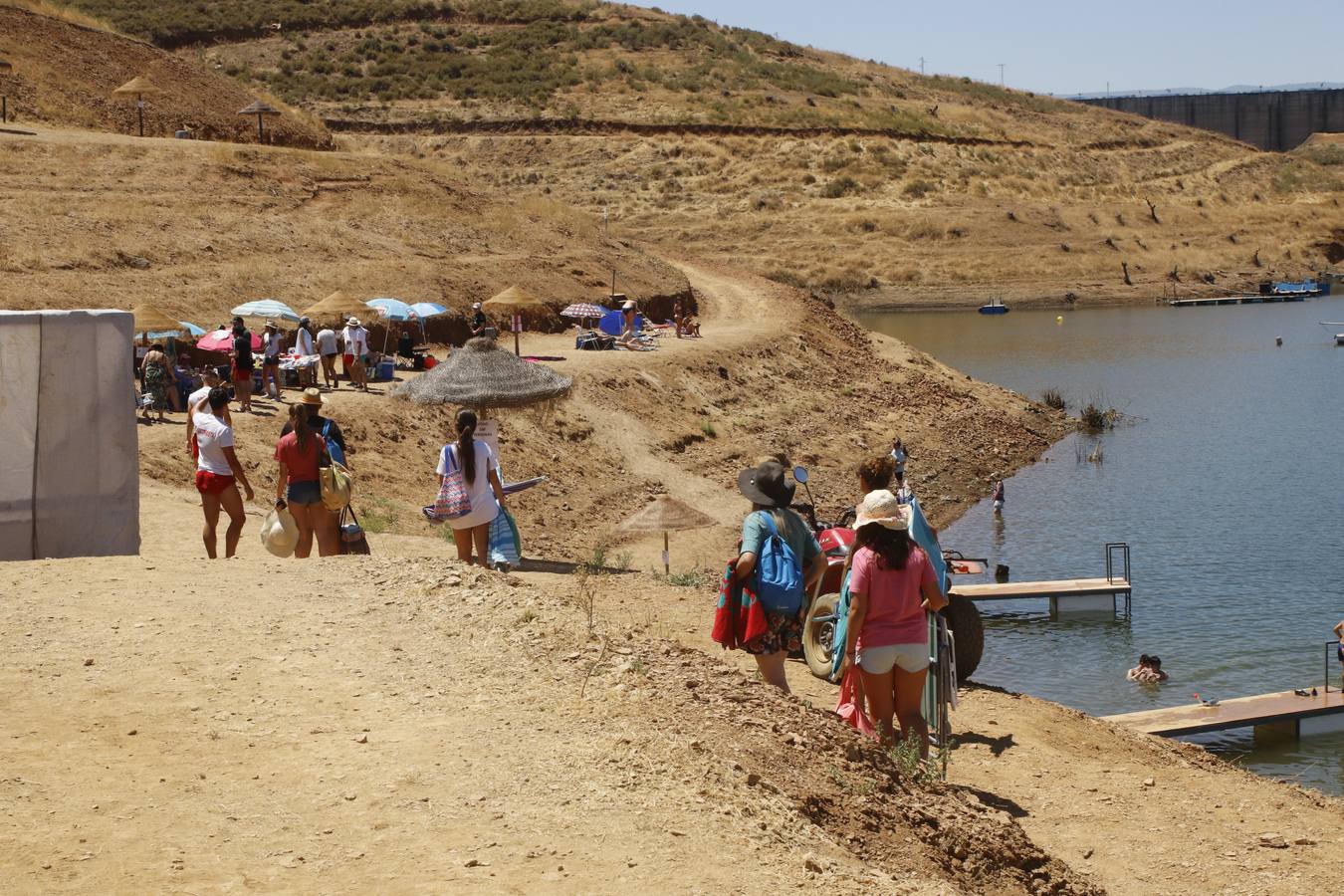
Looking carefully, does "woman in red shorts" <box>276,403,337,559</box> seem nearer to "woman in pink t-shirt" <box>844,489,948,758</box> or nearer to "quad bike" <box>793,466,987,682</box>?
"quad bike" <box>793,466,987,682</box>

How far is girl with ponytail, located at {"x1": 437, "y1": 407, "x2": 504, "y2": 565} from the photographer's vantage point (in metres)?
12.6

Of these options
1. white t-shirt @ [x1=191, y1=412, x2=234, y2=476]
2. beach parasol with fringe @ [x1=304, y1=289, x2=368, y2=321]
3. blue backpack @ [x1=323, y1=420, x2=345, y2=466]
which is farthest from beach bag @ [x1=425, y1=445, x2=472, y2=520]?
beach parasol with fringe @ [x1=304, y1=289, x2=368, y2=321]

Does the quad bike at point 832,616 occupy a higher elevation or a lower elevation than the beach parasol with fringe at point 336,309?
lower

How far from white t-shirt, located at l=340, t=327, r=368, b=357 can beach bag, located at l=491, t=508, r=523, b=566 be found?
13109mm

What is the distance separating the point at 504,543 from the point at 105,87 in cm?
3327

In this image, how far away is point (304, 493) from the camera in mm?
12469

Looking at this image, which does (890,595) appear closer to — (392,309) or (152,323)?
(152,323)

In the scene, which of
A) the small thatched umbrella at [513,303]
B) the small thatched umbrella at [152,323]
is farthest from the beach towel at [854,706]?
the small thatched umbrella at [513,303]

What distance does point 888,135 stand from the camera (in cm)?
8662

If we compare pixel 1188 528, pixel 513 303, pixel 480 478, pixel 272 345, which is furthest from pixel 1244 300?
pixel 480 478

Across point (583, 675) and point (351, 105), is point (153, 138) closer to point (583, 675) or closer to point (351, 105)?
point (583, 675)

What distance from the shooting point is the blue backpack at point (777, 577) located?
28.9 feet

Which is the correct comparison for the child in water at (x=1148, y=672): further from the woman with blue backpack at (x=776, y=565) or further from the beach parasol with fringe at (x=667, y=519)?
the woman with blue backpack at (x=776, y=565)

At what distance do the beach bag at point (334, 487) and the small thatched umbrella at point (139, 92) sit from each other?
31031 millimetres
